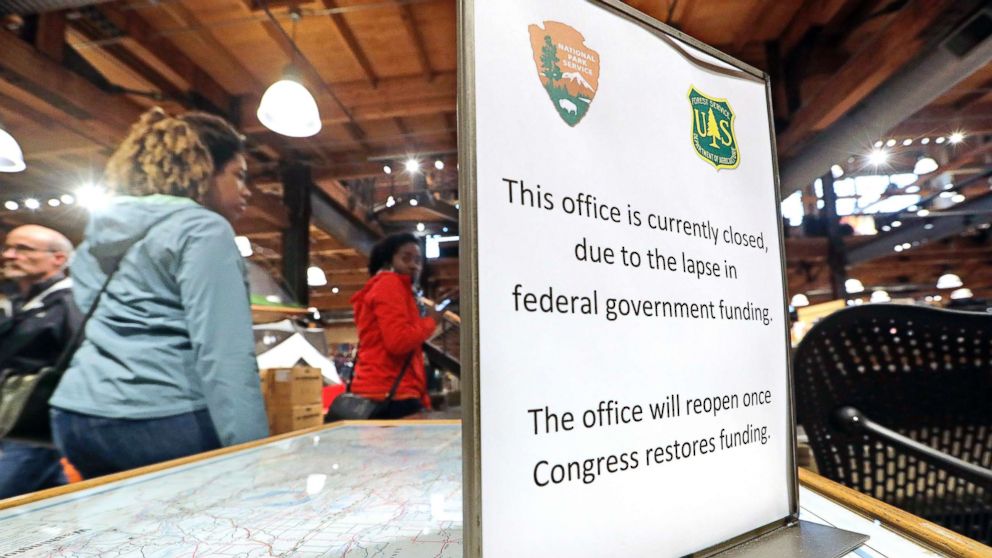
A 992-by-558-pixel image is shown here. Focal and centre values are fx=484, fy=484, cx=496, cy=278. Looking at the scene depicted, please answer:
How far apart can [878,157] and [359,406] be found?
15.2ft

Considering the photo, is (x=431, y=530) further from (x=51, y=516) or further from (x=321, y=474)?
(x=51, y=516)

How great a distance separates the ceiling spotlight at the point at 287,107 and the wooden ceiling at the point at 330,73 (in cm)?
41

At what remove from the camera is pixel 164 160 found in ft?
6.98

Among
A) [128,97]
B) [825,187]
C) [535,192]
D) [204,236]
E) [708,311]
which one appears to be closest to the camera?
[535,192]

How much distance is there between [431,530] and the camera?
0.59 metres

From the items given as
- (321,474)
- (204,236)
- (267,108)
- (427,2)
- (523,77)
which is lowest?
(321,474)

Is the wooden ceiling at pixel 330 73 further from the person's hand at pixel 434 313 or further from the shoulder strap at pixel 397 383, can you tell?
the shoulder strap at pixel 397 383

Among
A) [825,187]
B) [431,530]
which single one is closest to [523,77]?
[431,530]

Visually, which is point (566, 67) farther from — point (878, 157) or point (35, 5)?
point (878, 157)

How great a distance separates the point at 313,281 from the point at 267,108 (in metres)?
2.11

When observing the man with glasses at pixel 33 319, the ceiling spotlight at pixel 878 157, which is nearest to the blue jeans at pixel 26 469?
the man with glasses at pixel 33 319

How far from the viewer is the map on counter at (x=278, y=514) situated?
559mm

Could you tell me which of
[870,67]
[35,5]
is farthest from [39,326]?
[870,67]

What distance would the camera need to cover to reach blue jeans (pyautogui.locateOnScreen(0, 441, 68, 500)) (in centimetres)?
154
